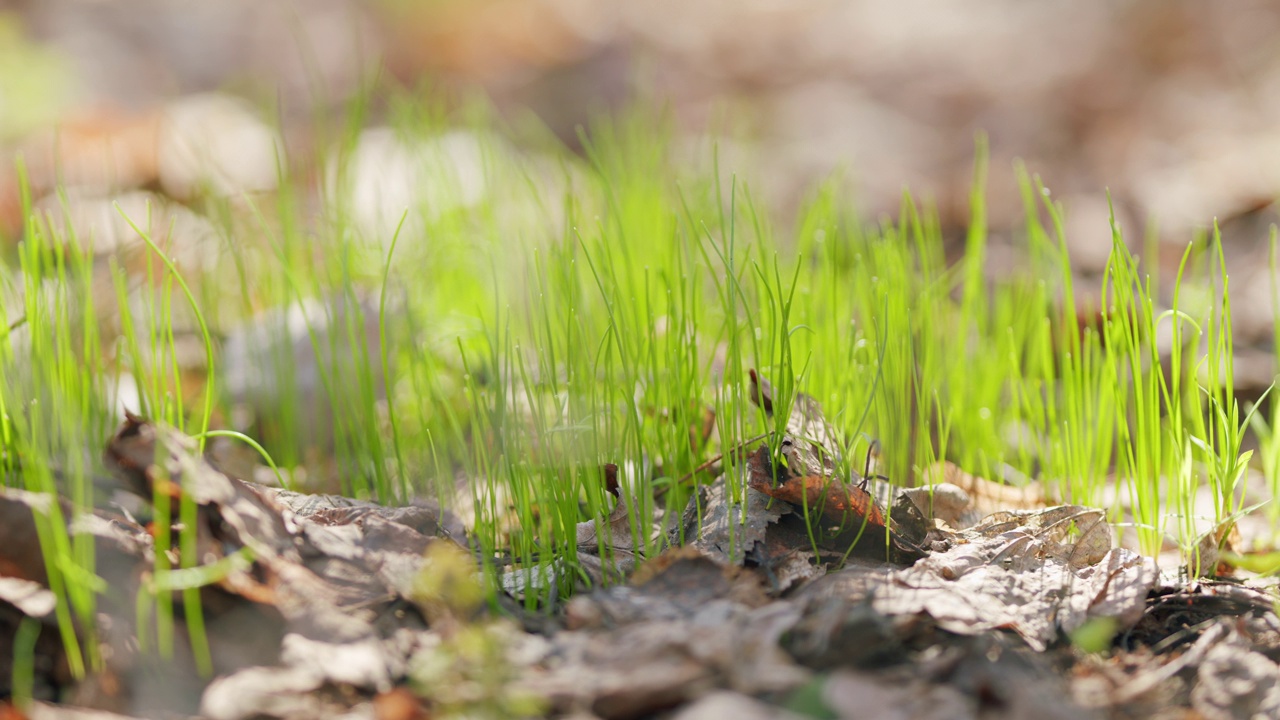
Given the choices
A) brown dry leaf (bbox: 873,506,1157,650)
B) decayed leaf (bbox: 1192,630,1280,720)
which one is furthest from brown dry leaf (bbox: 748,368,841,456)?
decayed leaf (bbox: 1192,630,1280,720)

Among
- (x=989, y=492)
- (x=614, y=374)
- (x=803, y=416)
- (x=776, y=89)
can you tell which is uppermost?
(x=776, y=89)

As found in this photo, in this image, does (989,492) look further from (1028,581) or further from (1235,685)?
(1235,685)

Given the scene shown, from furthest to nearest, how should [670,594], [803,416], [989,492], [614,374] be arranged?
[989,492]
[803,416]
[614,374]
[670,594]

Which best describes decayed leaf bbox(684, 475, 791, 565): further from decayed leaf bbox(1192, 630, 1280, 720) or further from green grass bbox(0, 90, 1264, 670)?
decayed leaf bbox(1192, 630, 1280, 720)

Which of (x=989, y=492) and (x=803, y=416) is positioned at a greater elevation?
(x=803, y=416)

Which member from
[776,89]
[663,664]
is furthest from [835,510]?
[776,89]

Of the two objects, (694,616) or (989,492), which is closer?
(694,616)

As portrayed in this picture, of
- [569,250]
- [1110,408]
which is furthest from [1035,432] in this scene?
[569,250]

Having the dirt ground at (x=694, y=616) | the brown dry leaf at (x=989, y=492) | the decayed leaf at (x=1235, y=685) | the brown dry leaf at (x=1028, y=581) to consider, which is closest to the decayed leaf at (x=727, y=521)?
the dirt ground at (x=694, y=616)
